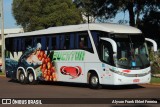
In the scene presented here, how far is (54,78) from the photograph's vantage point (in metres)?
26.3

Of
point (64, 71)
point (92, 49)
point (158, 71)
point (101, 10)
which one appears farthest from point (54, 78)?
point (101, 10)

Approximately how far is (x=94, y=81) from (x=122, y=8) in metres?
13.1

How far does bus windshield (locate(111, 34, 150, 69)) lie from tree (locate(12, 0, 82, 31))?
110ft

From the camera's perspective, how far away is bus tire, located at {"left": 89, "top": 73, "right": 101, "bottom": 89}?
23.0m

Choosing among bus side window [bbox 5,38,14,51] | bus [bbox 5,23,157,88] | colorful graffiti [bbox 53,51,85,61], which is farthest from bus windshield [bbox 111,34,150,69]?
bus side window [bbox 5,38,14,51]

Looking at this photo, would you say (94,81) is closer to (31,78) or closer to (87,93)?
(87,93)

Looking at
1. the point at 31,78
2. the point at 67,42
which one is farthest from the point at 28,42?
the point at 67,42

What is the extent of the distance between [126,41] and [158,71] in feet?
30.3

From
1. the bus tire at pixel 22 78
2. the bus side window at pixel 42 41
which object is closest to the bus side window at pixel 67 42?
the bus side window at pixel 42 41

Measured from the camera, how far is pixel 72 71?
24.7 metres

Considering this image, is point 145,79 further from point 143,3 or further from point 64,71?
point 143,3

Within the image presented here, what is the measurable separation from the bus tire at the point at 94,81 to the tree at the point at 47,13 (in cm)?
3298

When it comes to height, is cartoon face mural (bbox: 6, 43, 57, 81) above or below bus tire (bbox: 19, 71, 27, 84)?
above

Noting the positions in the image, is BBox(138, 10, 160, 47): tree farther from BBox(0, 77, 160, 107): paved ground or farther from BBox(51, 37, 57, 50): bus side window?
BBox(51, 37, 57, 50): bus side window
